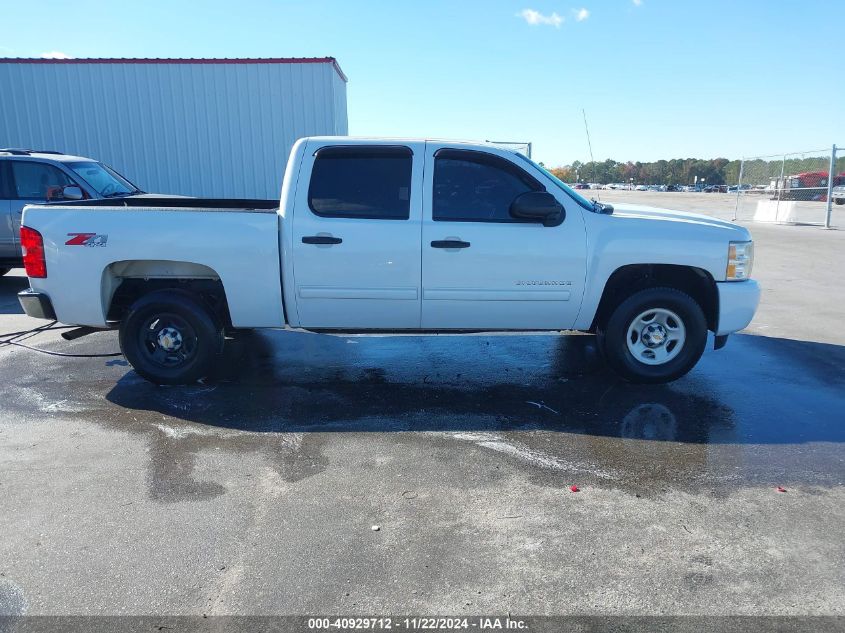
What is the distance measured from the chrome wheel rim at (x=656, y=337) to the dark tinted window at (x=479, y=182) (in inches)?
58.7

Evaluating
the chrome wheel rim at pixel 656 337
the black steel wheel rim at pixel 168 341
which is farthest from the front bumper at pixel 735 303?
Result: the black steel wheel rim at pixel 168 341

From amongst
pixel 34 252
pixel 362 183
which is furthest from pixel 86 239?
pixel 362 183

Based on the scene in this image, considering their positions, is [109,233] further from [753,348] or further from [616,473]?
[753,348]

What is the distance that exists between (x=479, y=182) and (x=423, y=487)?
264cm

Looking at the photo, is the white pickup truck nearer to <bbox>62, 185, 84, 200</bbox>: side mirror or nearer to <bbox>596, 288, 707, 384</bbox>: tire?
<bbox>596, 288, 707, 384</bbox>: tire

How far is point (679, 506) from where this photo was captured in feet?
11.4

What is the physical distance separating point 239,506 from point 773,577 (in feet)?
9.00

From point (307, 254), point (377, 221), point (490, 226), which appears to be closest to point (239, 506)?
point (307, 254)

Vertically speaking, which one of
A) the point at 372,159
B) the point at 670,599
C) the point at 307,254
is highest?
the point at 372,159

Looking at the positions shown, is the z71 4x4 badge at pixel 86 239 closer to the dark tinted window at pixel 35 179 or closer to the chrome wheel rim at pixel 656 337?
the chrome wheel rim at pixel 656 337

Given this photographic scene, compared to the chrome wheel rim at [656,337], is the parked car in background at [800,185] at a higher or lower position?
higher

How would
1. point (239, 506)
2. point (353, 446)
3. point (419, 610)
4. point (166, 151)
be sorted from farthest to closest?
point (166, 151) < point (353, 446) < point (239, 506) < point (419, 610)

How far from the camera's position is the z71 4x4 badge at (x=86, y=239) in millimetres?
4949

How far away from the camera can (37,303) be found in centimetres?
508
